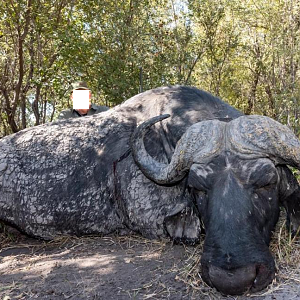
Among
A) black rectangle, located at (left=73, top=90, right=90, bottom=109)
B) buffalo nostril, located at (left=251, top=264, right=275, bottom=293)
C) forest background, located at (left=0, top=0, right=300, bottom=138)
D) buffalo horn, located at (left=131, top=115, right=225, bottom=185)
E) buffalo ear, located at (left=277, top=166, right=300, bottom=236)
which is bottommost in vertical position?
buffalo nostril, located at (left=251, top=264, right=275, bottom=293)

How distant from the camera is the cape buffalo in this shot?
9.61ft

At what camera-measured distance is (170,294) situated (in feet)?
9.59

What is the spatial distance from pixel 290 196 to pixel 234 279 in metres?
1.31

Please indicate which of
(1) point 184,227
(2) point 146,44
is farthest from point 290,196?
(2) point 146,44

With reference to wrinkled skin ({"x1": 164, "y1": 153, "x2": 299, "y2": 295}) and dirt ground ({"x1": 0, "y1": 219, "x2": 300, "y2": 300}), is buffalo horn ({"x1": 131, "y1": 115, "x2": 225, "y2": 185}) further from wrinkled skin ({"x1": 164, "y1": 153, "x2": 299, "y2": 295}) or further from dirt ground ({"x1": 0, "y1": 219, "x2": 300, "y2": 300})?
dirt ground ({"x1": 0, "y1": 219, "x2": 300, "y2": 300})

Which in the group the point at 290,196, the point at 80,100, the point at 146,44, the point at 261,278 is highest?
the point at 146,44

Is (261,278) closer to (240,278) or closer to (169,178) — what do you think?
(240,278)

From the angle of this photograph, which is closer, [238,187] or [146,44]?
[238,187]

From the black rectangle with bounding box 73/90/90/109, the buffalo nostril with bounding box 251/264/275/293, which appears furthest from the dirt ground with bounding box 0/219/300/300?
the black rectangle with bounding box 73/90/90/109

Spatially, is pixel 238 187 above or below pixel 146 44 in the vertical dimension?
below

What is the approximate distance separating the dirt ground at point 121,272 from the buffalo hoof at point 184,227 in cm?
9

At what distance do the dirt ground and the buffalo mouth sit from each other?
63 mm

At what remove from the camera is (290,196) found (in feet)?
11.9

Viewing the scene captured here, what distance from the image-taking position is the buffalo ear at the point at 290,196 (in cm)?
354
